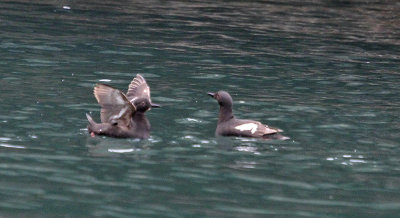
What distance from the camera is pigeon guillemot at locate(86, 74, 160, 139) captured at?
15039 millimetres

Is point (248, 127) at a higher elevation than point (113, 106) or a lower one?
lower

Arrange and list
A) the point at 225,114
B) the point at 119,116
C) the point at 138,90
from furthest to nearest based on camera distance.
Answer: the point at 138,90, the point at 225,114, the point at 119,116

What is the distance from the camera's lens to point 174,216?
11.3 m

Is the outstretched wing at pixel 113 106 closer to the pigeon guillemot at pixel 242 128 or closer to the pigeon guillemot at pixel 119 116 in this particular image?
the pigeon guillemot at pixel 119 116

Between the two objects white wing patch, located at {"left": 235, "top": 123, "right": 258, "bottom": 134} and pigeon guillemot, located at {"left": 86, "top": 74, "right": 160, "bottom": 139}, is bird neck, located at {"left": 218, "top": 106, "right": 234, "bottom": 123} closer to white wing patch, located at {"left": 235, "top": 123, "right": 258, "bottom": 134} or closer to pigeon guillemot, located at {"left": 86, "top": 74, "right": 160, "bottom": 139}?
white wing patch, located at {"left": 235, "top": 123, "right": 258, "bottom": 134}

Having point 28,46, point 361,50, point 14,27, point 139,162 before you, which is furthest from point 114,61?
point 139,162

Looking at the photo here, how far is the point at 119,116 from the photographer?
49.8 feet

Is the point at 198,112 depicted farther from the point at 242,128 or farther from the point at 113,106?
the point at 113,106

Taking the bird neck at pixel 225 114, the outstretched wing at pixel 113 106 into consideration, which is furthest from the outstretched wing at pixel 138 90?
the bird neck at pixel 225 114

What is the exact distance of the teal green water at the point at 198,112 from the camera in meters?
12.1

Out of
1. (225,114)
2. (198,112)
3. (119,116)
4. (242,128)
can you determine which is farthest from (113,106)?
(198,112)

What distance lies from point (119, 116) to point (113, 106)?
482 mm

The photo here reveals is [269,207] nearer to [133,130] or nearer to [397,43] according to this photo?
[133,130]

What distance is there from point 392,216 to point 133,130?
4765 mm
